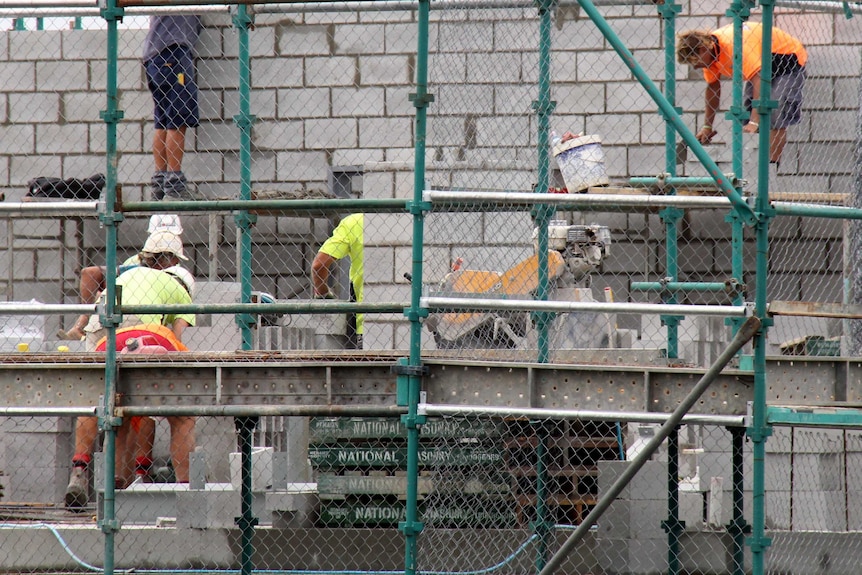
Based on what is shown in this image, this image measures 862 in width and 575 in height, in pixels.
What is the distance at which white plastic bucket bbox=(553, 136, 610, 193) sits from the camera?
8758 mm

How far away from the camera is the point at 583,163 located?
347 inches

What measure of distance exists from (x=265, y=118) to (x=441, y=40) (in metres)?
4.66

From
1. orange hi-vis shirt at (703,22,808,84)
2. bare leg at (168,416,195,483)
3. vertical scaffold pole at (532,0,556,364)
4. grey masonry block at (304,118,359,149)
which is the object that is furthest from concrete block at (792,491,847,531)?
grey masonry block at (304,118,359,149)

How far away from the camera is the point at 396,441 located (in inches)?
296

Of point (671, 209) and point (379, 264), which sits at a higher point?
point (671, 209)

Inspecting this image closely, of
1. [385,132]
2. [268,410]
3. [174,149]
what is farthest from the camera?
[385,132]

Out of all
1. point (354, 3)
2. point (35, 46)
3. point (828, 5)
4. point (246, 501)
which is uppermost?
point (35, 46)

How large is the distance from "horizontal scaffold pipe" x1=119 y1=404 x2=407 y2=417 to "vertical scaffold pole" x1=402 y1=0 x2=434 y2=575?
98 mm

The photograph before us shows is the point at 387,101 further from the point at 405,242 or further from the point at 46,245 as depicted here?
the point at 46,245

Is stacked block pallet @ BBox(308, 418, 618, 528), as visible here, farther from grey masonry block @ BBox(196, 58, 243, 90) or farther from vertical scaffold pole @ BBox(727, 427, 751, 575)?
grey masonry block @ BBox(196, 58, 243, 90)

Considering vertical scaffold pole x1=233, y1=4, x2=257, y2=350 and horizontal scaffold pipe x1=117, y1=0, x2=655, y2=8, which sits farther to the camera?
vertical scaffold pole x1=233, y1=4, x2=257, y2=350

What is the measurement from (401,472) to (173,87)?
179 inches

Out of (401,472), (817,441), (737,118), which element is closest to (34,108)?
(401,472)

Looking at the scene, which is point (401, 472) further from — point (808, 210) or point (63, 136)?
point (63, 136)
